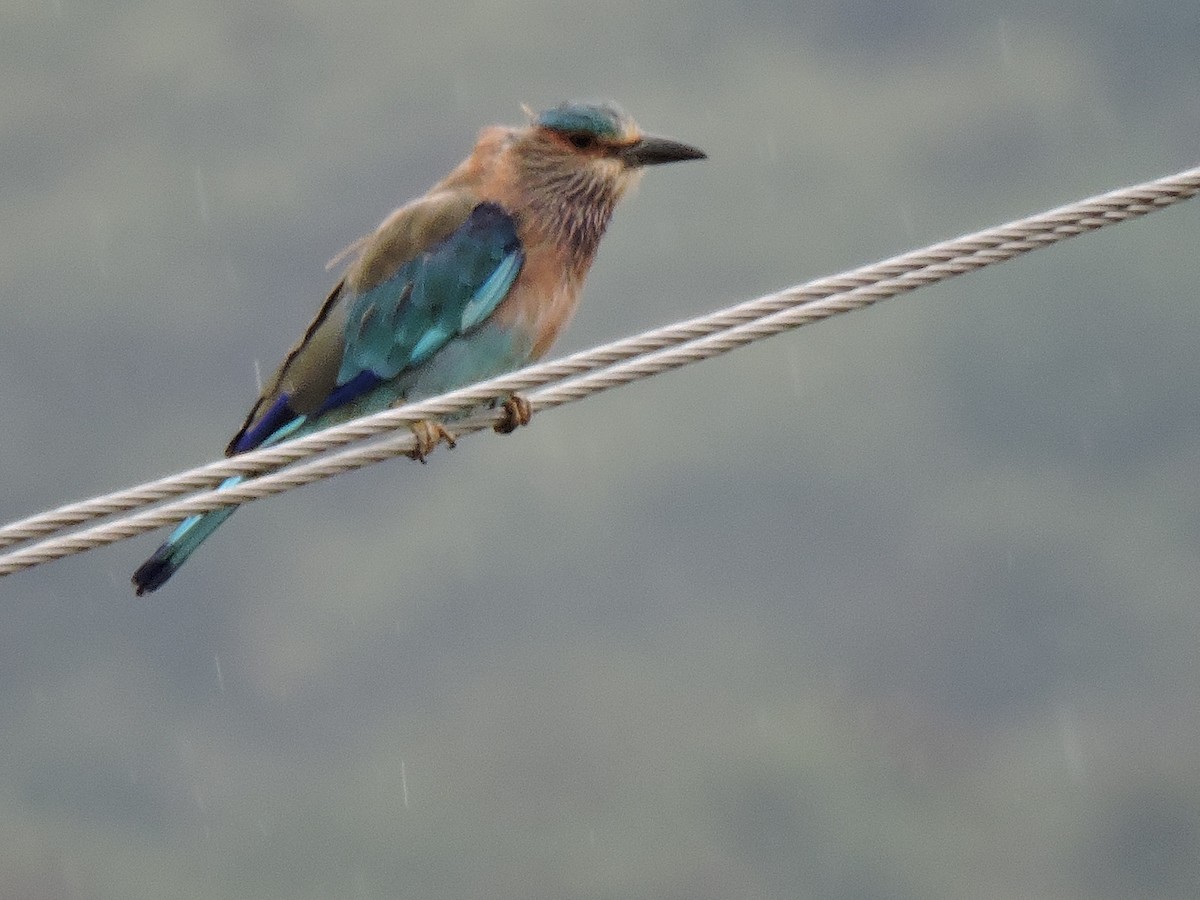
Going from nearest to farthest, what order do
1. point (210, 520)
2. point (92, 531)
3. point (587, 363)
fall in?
point (92, 531)
point (587, 363)
point (210, 520)

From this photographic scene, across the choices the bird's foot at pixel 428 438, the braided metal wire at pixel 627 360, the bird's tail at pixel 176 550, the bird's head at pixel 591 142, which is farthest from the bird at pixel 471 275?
the braided metal wire at pixel 627 360

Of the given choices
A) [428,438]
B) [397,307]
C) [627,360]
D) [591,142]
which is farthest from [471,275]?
[627,360]

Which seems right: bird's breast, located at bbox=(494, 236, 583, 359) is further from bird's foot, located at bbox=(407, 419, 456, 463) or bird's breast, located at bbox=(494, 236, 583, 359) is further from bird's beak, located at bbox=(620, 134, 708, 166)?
bird's foot, located at bbox=(407, 419, 456, 463)

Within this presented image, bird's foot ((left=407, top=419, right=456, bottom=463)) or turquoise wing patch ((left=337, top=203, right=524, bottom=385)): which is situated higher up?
turquoise wing patch ((left=337, top=203, right=524, bottom=385))

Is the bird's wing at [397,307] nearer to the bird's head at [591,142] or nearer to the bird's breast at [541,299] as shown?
the bird's breast at [541,299]

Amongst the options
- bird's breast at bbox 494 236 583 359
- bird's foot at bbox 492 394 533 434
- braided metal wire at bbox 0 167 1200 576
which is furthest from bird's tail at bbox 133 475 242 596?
braided metal wire at bbox 0 167 1200 576

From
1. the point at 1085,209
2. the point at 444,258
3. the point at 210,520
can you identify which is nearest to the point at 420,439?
the point at 210,520

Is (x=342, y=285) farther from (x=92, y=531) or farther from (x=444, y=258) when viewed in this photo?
(x=92, y=531)
